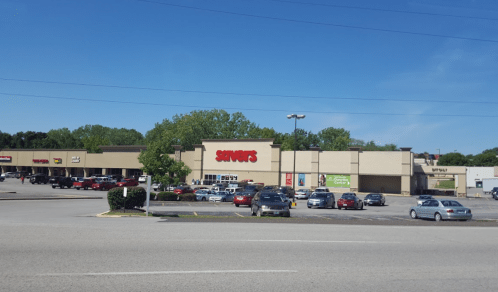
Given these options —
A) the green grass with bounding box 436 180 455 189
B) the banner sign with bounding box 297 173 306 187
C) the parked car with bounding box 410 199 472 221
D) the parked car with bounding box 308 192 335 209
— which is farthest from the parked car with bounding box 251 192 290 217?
the green grass with bounding box 436 180 455 189

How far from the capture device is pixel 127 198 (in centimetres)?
2362

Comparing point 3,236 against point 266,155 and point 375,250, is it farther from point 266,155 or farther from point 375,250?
point 266,155

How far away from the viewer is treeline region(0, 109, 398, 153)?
111 metres

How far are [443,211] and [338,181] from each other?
1634 inches

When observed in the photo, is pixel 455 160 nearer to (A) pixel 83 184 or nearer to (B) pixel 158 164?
(B) pixel 158 164

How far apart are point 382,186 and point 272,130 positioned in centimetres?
6425

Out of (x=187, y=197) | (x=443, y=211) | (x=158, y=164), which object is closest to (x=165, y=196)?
(x=187, y=197)

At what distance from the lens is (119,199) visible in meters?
23.6

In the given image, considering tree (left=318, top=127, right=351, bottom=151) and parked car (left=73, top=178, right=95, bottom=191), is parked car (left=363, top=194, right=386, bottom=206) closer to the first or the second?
parked car (left=73, top=178, right=95, bottom=191)

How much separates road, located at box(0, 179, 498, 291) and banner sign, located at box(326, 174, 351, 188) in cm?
5185

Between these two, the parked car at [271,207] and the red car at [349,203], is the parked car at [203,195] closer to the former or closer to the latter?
the red car at [349,203]

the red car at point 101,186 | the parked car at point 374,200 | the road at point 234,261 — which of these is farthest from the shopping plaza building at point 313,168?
the road at point 234,261

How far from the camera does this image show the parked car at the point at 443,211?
24.3m

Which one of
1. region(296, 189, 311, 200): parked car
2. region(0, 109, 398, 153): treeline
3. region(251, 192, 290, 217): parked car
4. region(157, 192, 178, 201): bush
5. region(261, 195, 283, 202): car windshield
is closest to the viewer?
region(251, 192, 290, 217): parked car
